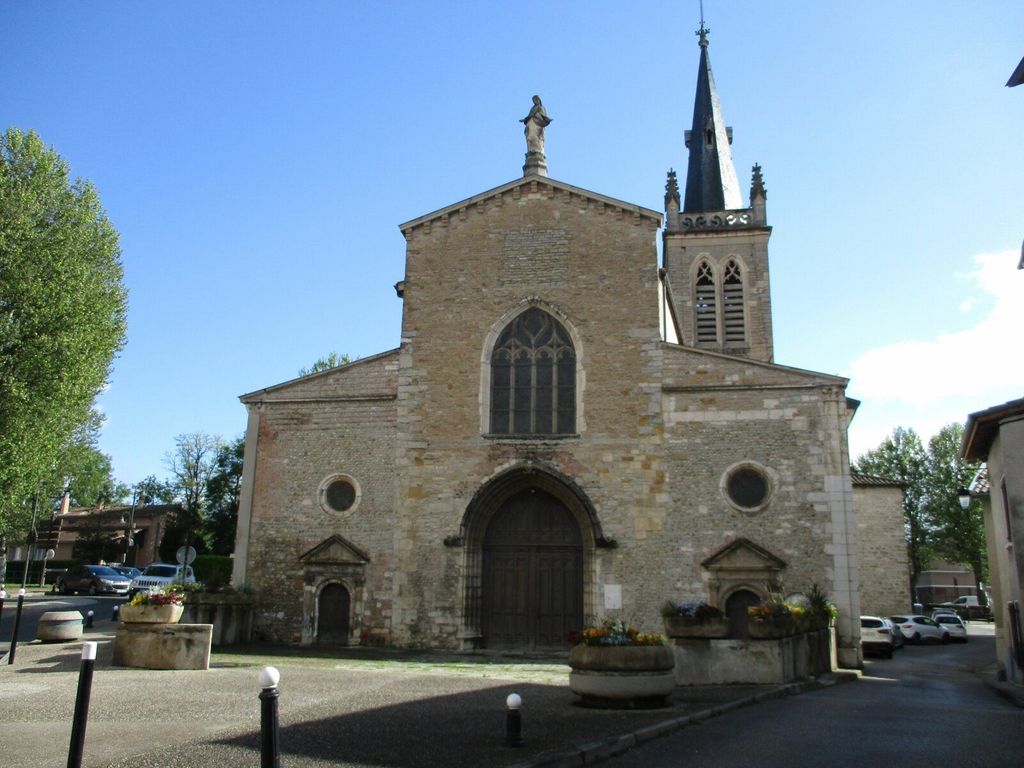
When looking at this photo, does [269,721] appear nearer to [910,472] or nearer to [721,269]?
[721,269]

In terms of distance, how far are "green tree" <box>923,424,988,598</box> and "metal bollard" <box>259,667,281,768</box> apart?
52.2 meters

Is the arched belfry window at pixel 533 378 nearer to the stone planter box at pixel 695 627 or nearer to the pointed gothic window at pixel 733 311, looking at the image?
the stone planter box at pixel 695 627

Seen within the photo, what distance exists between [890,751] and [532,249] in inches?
601

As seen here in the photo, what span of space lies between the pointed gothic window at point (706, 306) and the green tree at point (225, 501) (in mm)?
24654

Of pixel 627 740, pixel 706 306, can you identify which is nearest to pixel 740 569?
pixel 627 740

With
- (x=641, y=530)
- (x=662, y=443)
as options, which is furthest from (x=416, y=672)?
(x=662, y=443)

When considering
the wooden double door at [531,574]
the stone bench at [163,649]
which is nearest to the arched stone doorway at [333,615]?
the wooden double door at [531,574]

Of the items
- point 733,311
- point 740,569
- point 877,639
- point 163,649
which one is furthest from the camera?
point 733,311

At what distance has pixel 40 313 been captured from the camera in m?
22.7

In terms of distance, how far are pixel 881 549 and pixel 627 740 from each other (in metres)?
28.1

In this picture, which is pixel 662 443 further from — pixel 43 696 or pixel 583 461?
pixel 43 696

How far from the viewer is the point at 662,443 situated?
19.2m

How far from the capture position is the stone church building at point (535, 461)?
1853 centimetres

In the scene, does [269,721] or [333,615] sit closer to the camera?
[269,721]
